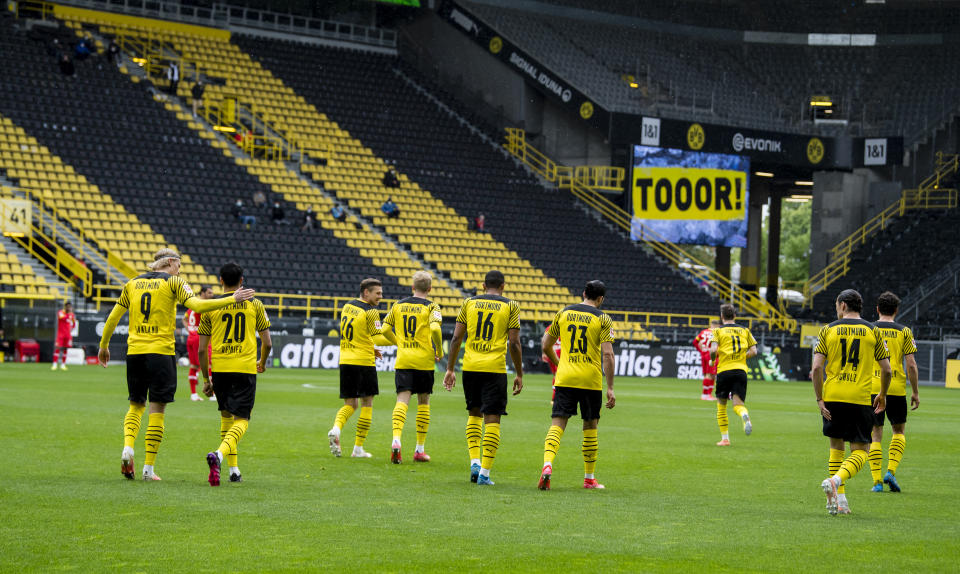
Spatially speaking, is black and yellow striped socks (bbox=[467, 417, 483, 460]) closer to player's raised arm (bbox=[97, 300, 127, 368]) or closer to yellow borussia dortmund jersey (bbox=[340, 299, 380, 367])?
yellow borussia dortmund jersey (bbox=[340, 299, 380, 367])

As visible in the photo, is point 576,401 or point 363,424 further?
point 363,424

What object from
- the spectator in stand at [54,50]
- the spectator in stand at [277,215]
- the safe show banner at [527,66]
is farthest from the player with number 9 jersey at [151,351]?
the safe show banner at [527,66]

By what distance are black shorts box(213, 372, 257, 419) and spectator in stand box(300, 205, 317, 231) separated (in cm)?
3276

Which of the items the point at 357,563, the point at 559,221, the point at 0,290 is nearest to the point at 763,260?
the point at 559,221

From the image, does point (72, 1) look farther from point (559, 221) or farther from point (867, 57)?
point (867, 57)

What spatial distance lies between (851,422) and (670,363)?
31.6 meters

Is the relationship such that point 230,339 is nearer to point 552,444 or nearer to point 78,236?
point 552,444

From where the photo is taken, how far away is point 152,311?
12.0m

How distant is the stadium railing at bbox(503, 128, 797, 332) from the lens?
5109cm

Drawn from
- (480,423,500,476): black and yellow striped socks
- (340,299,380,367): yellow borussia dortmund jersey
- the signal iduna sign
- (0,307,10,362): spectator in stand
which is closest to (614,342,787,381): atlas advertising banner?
the signal iduna sign

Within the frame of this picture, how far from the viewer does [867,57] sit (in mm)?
57625

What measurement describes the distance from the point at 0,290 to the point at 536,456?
25.2 metres

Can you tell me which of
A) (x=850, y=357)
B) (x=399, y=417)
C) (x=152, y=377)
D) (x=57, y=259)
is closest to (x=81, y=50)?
(x=57, y=259)

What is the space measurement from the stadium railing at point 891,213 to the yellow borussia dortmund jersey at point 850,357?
140 feet
